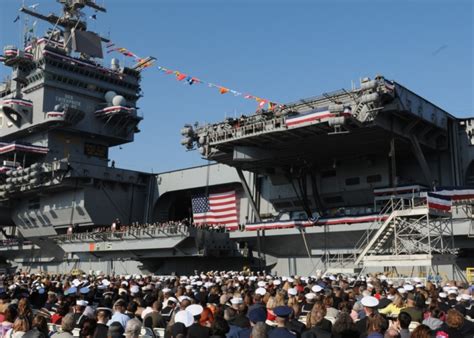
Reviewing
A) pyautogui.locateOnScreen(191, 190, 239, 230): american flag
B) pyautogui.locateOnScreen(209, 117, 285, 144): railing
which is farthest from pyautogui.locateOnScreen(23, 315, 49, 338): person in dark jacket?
pyautogui.locateOnScreen(191, 190, 239, 230): american flag

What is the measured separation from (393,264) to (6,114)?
139 ft

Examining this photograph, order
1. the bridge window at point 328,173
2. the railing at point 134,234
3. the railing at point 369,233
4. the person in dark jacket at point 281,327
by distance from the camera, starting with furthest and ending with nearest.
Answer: the bridge window at point 328,173
the railing at point 134,234
the railing at point 369,233
the person in dark jacket at point 281,327

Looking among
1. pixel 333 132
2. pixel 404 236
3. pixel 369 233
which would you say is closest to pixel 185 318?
pixel 404 236

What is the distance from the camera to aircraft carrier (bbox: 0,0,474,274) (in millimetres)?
28406

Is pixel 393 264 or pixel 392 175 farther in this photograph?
pixel 392 175

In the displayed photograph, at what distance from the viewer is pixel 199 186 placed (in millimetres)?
47406

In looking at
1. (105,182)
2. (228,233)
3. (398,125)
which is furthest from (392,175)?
(105,182)

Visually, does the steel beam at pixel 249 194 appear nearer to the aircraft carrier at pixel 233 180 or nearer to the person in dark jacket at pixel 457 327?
the aircraft carrier at pixel 233 180

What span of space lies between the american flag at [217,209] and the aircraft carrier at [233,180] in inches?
13.3

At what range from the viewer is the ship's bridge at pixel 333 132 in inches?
1098

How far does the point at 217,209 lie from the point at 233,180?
3.15 m

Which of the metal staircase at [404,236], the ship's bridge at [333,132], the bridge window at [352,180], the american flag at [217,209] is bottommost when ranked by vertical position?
the metal staircase at [404,236]

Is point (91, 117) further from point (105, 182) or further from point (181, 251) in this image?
point (181, 251)

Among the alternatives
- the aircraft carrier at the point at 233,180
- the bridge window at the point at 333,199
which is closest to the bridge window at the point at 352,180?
the aircraft carrier at the point at 233,180
